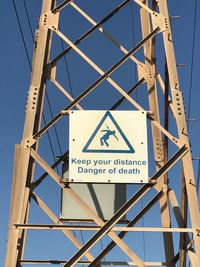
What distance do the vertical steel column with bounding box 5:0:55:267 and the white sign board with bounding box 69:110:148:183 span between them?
67cm

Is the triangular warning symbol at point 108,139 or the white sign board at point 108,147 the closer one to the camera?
the white sign board at point 108,147

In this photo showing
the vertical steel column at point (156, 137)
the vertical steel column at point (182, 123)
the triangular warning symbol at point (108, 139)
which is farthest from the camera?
the vertical steel column at point (156, 137)

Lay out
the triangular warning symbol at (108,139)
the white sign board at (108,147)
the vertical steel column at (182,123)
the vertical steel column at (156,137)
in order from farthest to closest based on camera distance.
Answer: the vertical steel column at (156,137) → the triangular warning symbol at (108,139) → the white sign board at (108,147) → the vertical steel column at (182,123)

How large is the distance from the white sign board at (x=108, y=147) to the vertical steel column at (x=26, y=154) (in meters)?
0.67

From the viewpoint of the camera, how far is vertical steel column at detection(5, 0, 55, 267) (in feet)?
24.1

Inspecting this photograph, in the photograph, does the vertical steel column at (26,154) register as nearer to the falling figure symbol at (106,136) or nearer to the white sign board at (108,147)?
the white sign board at (108,147)

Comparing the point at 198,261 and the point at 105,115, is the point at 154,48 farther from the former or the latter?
the point at 198,261

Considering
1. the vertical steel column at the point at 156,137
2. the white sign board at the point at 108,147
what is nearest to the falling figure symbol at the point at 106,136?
the white sign board at the point at 108,147

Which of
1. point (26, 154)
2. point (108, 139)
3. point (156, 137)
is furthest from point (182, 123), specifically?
point (26, 154)

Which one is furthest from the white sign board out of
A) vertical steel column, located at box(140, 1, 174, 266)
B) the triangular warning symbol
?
vertical steel column, located at box(140, 1, 174, 266)

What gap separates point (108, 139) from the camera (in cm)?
788

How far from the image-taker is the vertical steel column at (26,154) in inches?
289

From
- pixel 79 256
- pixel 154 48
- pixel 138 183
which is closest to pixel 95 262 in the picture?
pixel 79 256

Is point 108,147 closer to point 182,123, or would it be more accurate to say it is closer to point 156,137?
point 182,123
